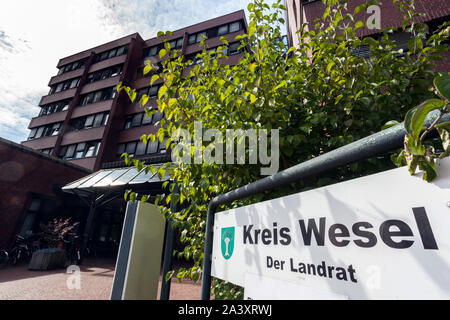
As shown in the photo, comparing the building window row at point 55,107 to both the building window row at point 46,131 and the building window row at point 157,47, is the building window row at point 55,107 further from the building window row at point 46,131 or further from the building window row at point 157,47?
the building window row at point 157,47

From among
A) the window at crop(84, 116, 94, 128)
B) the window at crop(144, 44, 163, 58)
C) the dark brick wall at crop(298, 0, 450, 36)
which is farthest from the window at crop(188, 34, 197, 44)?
the dark brick wall at crop(298, 0, 450, 36)

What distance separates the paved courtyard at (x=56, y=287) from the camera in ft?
18.1

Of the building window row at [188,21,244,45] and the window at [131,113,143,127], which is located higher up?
the building window row at [188,21,244,45]

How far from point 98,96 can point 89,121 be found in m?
3.17

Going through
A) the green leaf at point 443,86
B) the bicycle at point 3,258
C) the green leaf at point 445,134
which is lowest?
the bicycle at point 3,258

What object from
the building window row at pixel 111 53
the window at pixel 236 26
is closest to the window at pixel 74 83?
the building window row at pixel 111 53

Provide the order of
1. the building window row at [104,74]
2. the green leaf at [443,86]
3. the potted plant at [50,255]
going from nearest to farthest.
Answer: the green leaf at [443,86]
the potted plant at [50,255]
the building window row at [104,74]

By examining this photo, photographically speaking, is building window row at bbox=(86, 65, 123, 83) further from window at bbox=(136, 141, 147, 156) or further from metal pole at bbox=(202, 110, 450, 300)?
metal pole at bbox=(202, 110, 450, 300)

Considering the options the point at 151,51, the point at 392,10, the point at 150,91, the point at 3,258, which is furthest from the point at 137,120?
the point at 392,10

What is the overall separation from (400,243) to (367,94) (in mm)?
1323

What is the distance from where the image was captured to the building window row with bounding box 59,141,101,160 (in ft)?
65.7

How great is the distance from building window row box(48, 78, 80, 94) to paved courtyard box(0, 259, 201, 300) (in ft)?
77.3
